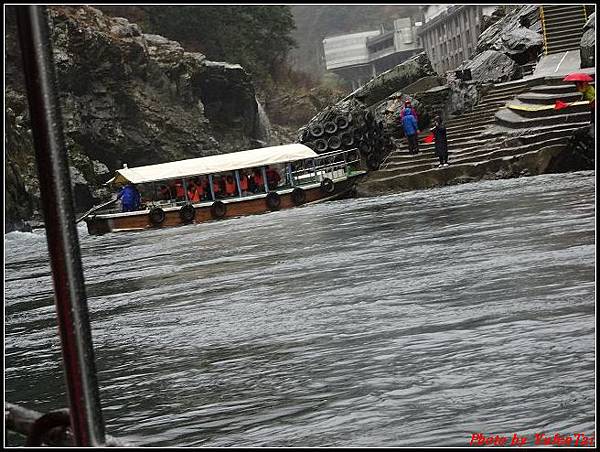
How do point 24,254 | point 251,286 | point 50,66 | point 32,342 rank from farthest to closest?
point 24,254, point 251,286, point 32,342, point 50,66

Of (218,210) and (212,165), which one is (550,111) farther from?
(212,165)

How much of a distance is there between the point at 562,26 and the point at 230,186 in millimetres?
15479

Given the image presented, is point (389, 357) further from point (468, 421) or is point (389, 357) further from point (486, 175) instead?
point (486, 175)

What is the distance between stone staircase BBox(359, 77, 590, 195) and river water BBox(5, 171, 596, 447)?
10105 mm

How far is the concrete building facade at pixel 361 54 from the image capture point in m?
88.4

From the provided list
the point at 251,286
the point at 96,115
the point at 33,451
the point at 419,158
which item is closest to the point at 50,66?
the point at 33,451

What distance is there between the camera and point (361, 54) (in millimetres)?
93250

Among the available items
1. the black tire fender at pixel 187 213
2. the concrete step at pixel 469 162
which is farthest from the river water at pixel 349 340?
the black tire fender at pixel 187 213

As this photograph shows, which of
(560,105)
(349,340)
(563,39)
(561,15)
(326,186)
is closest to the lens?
(349,340)

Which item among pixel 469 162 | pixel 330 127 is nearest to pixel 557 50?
pixel 330 127

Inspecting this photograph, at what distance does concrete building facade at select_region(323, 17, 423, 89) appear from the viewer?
88.4 m

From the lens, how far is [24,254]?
929 inches

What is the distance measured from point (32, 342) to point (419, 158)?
21.3 metres

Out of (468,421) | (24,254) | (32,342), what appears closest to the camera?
(468,421)
